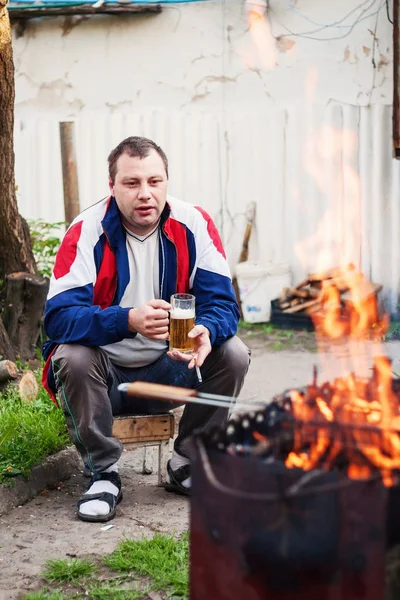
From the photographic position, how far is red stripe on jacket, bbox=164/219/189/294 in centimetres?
422

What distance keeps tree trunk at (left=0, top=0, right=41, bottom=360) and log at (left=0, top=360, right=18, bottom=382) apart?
484 mm

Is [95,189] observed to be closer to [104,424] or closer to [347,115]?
[347,115]

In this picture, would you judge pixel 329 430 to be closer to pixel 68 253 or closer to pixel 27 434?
Result: pixel 68 253

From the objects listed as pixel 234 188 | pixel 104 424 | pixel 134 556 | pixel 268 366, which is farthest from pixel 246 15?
pixel 134 556

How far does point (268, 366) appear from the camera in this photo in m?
6.93

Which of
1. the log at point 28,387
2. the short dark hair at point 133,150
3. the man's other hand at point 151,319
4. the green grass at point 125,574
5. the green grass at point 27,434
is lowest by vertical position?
the green grass at point 125,574

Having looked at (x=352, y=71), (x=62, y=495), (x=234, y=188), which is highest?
(x=352, y=71)

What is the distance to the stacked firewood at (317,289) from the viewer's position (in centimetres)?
800

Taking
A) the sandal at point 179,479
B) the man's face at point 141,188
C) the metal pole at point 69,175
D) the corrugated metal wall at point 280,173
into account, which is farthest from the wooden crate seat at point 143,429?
the metal pole at point 69,175

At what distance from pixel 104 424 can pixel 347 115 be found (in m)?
5.22

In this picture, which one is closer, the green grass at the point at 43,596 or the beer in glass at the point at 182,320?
the green grass at the point at 43,596

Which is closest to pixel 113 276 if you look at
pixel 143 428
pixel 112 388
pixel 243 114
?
pixel 112 388

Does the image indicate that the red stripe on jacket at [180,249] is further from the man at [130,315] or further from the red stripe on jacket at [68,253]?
the red stripe on jacket at [68,253]

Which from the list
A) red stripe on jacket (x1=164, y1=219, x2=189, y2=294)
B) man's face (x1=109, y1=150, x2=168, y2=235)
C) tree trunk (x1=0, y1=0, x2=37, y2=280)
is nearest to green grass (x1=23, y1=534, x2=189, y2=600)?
red stripe on jacket (x1=164, y1=219, x2=189, y2=294)
